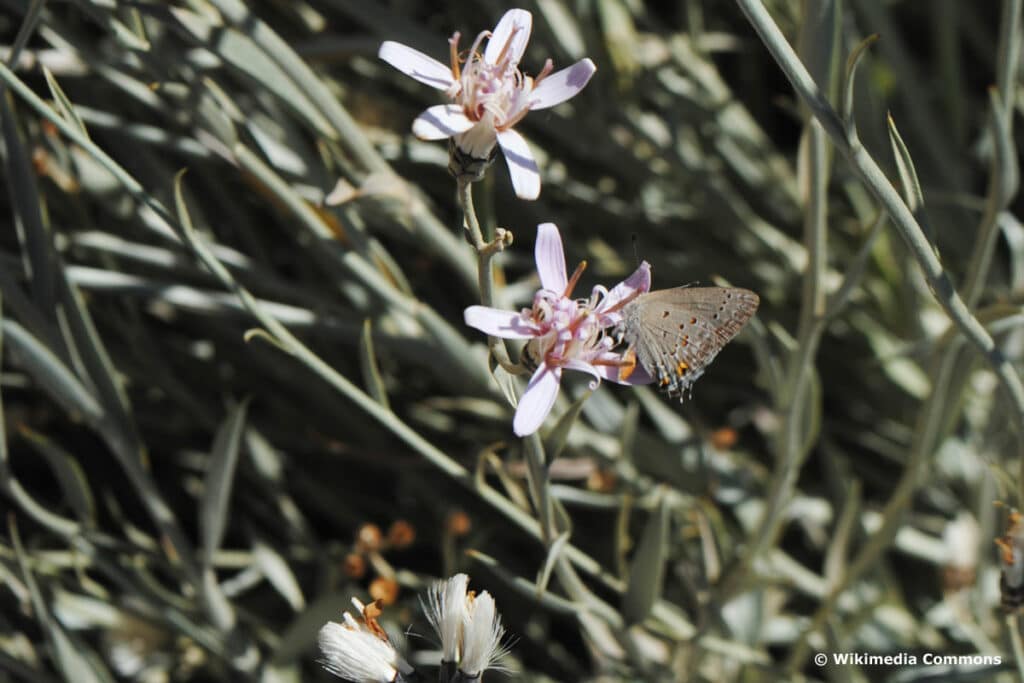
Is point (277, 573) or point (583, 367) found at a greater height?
point (583, 367)

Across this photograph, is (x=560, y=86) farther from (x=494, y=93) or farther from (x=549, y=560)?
(x=549, y=560)

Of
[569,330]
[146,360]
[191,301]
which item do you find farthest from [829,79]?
[146,360]

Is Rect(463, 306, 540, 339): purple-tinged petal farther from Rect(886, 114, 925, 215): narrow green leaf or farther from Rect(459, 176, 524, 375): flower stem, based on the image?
Rect(886, 114, 925, 215): narrow green leaf

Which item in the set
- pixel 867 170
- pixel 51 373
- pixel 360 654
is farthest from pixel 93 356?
pixel 867 170

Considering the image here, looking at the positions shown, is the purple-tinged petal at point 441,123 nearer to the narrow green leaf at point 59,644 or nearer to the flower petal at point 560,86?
the flower petal at point 560,86

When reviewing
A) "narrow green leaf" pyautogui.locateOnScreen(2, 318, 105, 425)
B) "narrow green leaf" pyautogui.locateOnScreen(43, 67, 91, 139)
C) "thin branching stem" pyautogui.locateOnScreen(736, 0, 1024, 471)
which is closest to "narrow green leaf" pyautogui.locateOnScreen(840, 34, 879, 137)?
"thin branching stem" pyautogui.locateOnScreen(736, 0, 1024, 471)

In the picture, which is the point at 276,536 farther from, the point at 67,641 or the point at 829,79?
the point at 829,79
